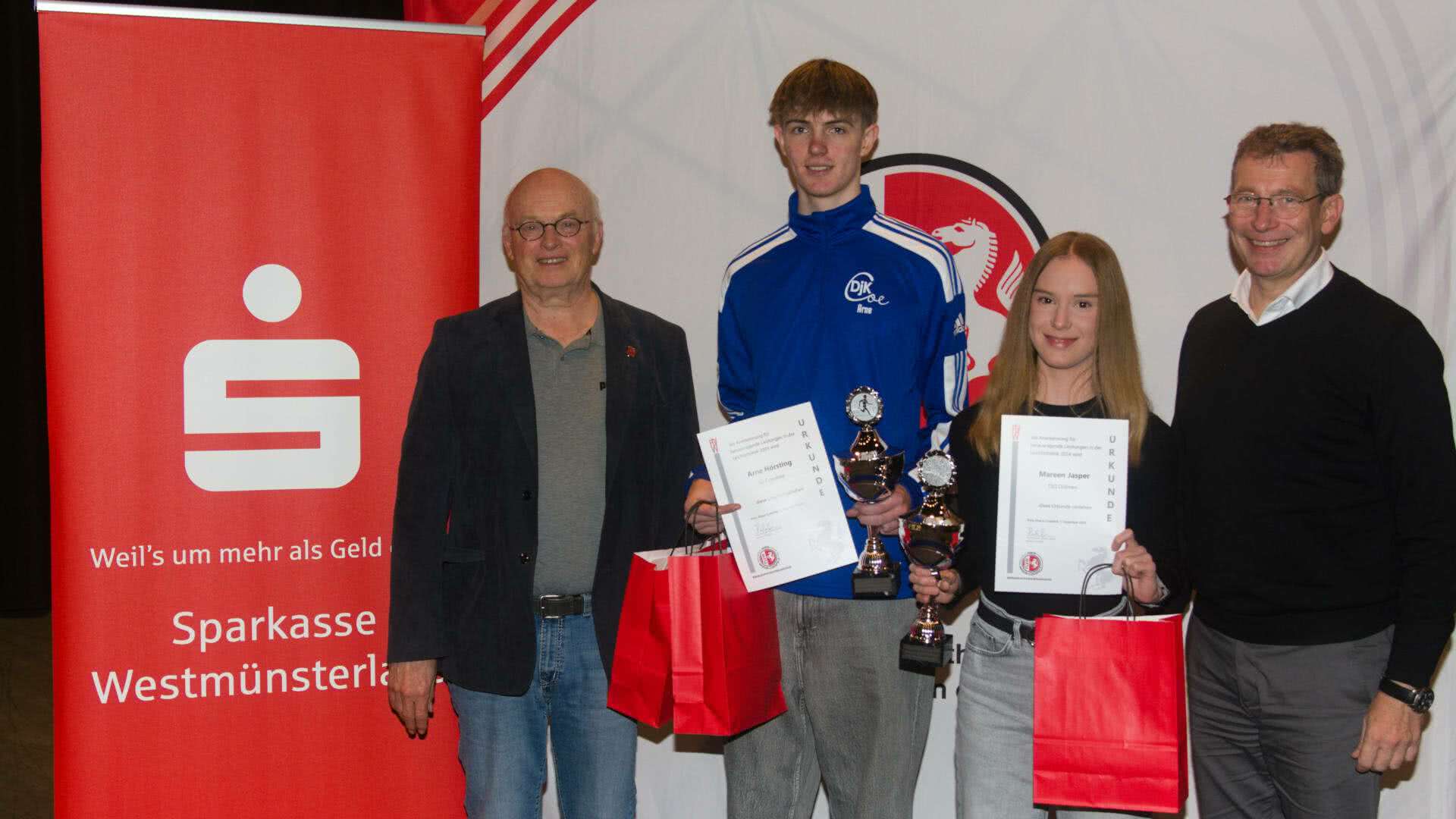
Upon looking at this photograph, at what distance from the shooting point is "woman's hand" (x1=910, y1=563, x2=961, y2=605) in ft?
7.68

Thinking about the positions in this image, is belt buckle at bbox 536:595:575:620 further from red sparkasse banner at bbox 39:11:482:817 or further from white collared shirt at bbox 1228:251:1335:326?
white collared shirt at bbox 1228:251:1335:326

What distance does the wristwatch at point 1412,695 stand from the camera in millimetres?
2150

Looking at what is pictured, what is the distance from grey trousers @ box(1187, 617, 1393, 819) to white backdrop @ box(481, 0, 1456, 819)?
45.8 inches

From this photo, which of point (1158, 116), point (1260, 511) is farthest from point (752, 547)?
point (1158, 116)

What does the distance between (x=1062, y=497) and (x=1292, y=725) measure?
0.66 m

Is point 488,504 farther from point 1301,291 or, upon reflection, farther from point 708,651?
point 1301,291

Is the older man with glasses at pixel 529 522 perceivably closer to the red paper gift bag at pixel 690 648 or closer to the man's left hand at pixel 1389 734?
the red paper gift bag at pixel 690 648

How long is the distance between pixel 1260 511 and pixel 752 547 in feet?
3.46

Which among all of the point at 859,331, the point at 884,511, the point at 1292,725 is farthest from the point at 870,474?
the point at 1292,725

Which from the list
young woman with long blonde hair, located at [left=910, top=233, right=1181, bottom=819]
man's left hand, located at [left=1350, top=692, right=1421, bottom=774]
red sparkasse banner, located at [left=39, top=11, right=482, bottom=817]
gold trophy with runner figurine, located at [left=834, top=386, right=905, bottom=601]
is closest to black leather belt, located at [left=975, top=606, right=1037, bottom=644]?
young woman with long blonde hair, located at [left=910, top=233, right=1181, bottom=819]

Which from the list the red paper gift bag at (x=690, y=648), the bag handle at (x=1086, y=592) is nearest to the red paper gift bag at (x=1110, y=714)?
the bag handle at (x=1086, y=592)

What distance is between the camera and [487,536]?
2.56 m

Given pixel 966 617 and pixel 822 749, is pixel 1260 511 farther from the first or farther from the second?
pixel 966 617

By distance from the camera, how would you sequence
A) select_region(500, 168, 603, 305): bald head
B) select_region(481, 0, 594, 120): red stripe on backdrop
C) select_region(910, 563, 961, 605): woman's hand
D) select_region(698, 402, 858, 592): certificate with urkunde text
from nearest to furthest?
1. select_region(910, 563, 961, 605): woman's hand
2. select_region(698, 402, 858, 592): certificate with urkunde text
3. select_region(500, 168, 603, 305): bald head
4. select_region(481, 0, 594, 120): red stripe on backdrop
